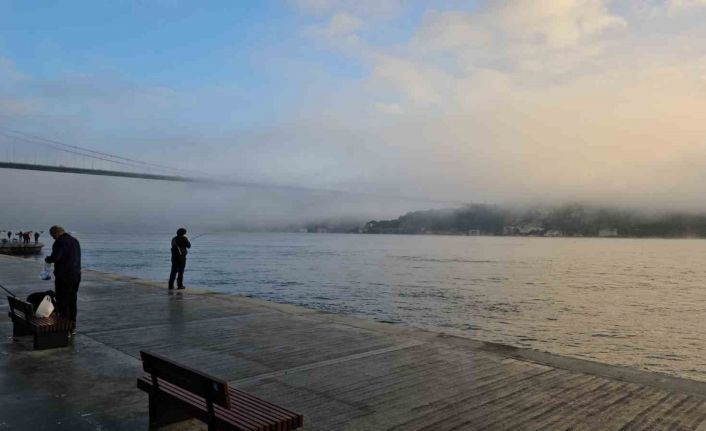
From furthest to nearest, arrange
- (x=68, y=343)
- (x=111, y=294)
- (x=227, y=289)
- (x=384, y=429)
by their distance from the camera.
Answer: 1. (x=227, y=289)
2. (x=111, y=294)
3. (x=68, y=343)
4. (x=384, y=429)

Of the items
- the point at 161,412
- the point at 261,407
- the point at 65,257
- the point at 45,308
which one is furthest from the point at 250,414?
the point at 65,257

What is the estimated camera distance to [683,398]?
15.8 ft

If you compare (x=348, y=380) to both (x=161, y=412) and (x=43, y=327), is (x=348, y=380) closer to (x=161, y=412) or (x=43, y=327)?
(x=161, y=412)

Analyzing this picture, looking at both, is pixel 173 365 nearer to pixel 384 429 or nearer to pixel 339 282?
pixel 384 429

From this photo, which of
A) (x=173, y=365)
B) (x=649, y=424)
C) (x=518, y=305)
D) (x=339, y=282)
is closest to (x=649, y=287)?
(x=518, y=305)

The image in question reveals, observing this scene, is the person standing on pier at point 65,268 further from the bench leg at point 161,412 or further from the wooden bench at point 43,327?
the bench leg at point 161,412

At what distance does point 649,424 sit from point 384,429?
2.02 m

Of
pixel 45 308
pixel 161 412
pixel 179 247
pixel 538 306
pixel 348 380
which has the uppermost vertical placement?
pixel 179 247

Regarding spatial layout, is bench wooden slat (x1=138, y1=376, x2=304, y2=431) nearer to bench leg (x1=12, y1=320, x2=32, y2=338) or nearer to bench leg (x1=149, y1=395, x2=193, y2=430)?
bench leg (x1=149, y1=395, x2=193, y2=430)

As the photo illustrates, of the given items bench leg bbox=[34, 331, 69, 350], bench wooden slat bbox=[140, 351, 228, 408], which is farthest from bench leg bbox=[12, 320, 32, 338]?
bench wooden slat bbox=[140, 351, 228, 408]

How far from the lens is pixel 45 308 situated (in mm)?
6621

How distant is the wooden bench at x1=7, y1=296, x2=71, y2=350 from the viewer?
623cm

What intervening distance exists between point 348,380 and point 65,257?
4.14 m

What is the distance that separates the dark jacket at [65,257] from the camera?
22.9ft
